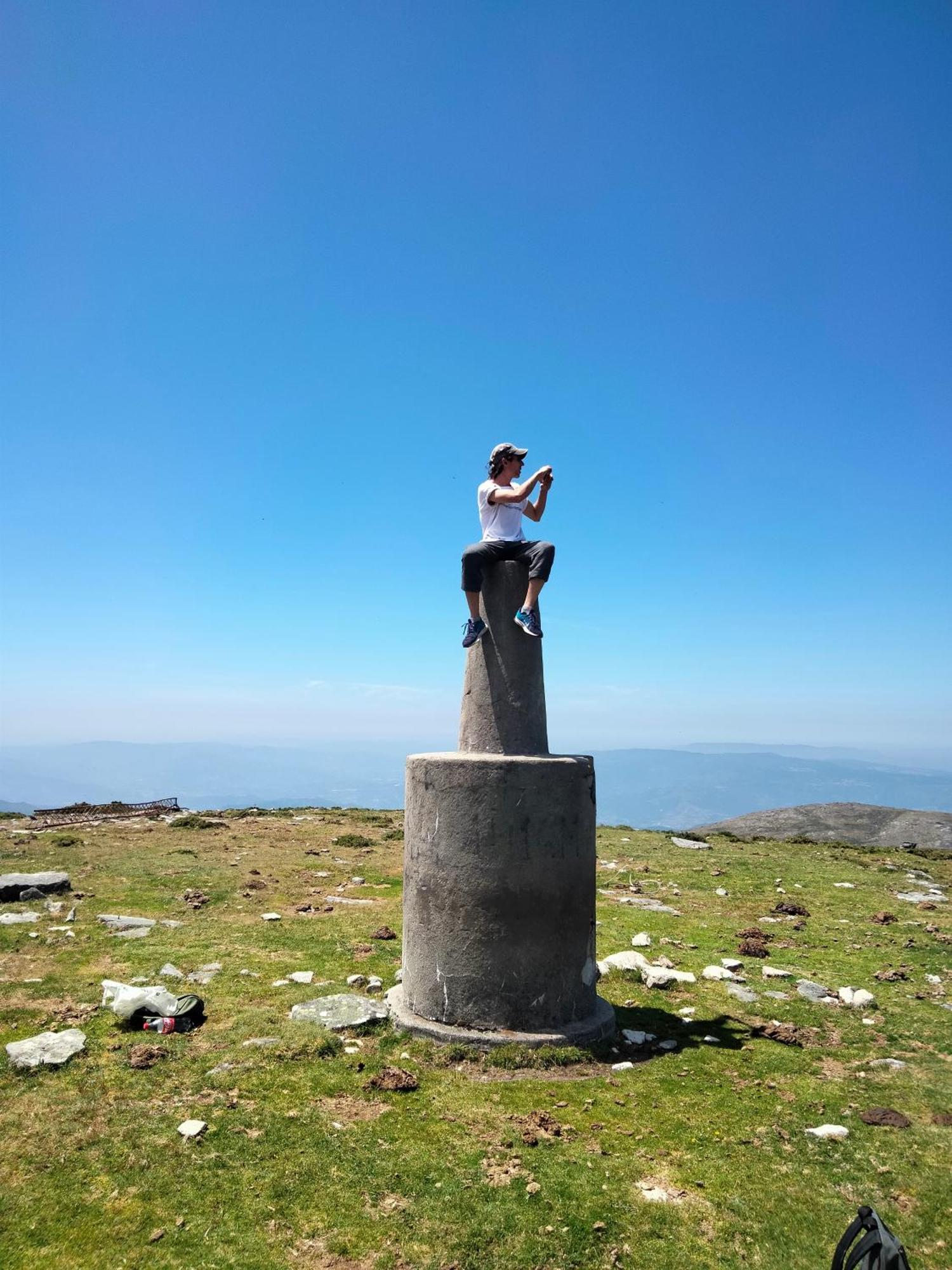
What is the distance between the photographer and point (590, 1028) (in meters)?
6.24

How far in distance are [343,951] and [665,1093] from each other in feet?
14.2

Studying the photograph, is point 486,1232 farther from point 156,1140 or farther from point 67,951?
point 67,951

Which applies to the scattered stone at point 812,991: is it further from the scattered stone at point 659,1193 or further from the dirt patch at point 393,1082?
the dirt patch at point 393,1082

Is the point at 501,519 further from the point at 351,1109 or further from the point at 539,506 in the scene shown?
the point at 351,1109

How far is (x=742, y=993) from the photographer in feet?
25.1

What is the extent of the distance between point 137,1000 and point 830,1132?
17.7ft

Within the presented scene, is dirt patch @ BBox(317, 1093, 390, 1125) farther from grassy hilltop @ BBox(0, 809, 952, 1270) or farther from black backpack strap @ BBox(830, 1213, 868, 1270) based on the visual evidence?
black backpack strap @ BBox(830, 1213, 868, 1270)

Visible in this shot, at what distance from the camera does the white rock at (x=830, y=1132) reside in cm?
484

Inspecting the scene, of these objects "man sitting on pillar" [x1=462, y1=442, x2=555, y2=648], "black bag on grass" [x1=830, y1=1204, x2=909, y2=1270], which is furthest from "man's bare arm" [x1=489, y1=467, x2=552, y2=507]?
"black bag on grass" [x1=830, y1=1204, x2=909, y2=1270]

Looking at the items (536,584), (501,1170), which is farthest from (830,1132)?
(536,584)

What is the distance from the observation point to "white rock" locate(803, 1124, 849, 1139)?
4.84 meters

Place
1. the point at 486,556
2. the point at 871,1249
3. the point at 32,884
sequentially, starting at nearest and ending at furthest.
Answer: the point at 871,1249 < the point at 486,556 < the point at 32,884

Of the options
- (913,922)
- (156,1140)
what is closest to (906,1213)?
(156,1140)

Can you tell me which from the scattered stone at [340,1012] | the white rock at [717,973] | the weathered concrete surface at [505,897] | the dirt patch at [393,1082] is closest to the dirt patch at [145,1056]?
the scattered stone at [340,1012]
